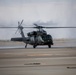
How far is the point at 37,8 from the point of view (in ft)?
7.72

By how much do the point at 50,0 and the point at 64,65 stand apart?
691 millimetres

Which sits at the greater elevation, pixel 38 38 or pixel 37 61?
pixel 38 38

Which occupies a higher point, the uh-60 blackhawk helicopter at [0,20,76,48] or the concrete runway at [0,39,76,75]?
the uh-60 blackhawk helicopter at [0,20,76,48]

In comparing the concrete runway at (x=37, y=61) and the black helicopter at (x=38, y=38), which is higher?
the black helicopter at (x=38, y=38)

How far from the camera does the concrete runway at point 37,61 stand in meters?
2.29

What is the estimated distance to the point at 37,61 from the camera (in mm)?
2299

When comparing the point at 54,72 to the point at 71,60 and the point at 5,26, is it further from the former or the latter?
the point at 5,26

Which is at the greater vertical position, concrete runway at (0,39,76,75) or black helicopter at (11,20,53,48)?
black helicopter at (11,20,53,48)

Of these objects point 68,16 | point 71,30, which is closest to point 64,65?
point 71,30

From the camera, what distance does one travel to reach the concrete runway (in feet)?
7.51

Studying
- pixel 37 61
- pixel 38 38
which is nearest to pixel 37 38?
pixel 38 38

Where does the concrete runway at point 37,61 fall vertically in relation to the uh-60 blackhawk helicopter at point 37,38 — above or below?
below

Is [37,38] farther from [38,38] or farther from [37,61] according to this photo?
[37,61]

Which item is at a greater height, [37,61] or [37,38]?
[37,38]
